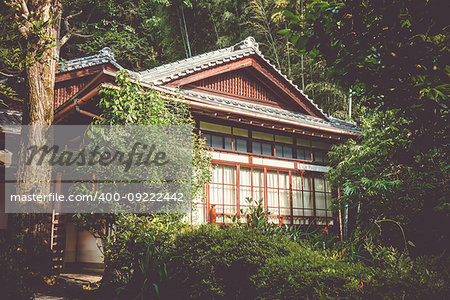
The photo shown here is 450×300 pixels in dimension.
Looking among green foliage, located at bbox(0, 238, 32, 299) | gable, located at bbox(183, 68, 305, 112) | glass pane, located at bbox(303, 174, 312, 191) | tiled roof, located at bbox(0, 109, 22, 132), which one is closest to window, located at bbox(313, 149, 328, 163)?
glass pane, located at bbox(303, 174, 312, 191)

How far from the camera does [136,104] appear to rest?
252 inches

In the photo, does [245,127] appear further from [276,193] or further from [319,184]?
[319,184]

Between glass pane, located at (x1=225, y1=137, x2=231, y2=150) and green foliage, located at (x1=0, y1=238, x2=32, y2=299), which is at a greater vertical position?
glass pane, located at (x1=225, y1=137, x2=231, y2=150)

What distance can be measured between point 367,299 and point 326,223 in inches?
330

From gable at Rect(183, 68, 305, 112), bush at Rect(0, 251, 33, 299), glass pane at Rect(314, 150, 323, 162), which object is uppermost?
gable at Rect(183, 68, 305, 112)

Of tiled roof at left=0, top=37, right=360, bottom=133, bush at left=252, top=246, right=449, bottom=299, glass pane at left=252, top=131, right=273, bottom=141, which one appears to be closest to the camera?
bush at left=252, top=246, right=449, bottom=299

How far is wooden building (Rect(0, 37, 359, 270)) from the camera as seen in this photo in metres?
9.16

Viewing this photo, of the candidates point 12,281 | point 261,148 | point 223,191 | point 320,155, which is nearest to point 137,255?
point 12,281

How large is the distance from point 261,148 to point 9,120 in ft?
23.0

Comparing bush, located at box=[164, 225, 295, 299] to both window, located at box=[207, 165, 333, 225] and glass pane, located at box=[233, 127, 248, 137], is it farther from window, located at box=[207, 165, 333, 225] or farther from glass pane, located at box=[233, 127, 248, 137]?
glass pane, located at box=[233, 127, 248, 137]

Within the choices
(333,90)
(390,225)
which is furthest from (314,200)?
(333,90)

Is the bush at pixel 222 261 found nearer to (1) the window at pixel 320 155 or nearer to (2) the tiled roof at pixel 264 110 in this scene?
(2) the tiled roof at pixel 264 110

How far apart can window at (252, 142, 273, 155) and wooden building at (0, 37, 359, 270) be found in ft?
0.09

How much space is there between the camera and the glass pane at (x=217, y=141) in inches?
376
